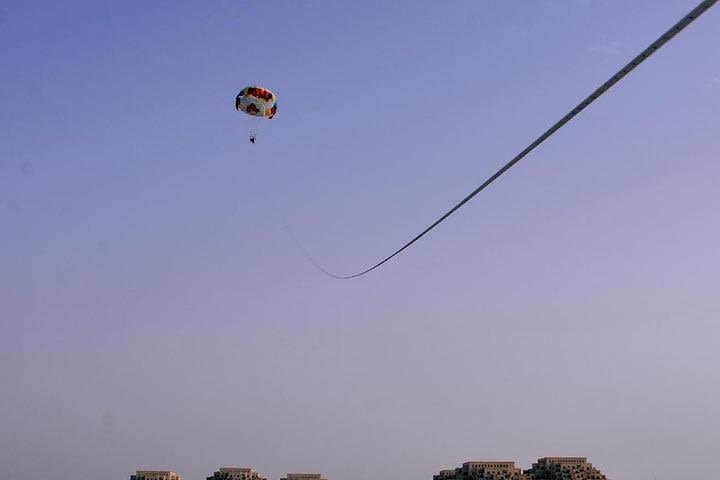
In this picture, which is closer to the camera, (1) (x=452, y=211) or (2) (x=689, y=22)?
(2) (x=689, y=22)

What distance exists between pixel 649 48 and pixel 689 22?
2135mm

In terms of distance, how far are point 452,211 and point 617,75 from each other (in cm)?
1014

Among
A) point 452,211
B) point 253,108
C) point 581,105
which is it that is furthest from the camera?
point 253,108

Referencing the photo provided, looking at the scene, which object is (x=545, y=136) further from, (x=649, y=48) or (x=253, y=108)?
(x=253, y=108)

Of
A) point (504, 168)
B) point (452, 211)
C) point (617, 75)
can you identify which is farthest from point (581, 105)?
point (452, 211)

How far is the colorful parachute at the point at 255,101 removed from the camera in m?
89.2

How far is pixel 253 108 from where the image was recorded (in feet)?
294

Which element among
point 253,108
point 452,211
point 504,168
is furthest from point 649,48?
point 253,108

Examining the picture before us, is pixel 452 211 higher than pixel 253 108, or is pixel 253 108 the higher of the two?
pixel 253 108

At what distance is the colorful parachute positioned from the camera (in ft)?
293

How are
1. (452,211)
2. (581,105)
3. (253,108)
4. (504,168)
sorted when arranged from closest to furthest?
(581,105)
(504,168)
(452,211)
(253,108)

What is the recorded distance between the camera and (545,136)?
33.2 metres

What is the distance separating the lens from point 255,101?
89.4m

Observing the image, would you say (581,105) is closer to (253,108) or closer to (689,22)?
(689,22)
